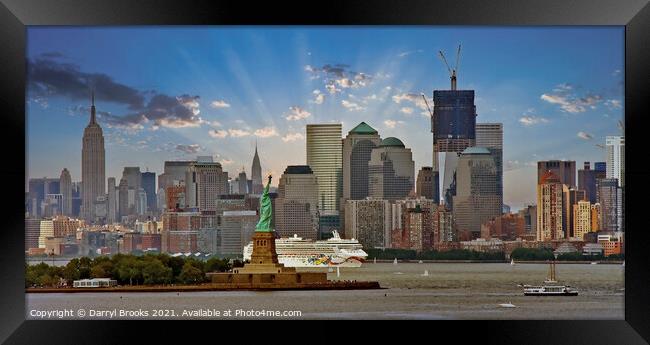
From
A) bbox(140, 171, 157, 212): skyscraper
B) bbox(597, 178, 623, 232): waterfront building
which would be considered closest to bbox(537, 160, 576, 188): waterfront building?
bbox(597, 178, 623, 232): waterfront building

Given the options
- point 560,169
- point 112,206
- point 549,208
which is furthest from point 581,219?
point 112,206

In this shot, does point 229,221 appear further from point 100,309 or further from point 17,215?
point 17,215

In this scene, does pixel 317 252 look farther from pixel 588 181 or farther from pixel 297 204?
pixel 588 181

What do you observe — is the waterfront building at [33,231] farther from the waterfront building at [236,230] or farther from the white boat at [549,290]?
the white boat at [549,290]

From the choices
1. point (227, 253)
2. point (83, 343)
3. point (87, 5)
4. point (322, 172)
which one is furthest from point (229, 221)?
point (87, 5)

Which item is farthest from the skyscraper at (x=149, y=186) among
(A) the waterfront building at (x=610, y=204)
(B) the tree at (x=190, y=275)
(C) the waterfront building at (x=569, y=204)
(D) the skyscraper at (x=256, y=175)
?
(A) the waterfront building at (x=610, y=204)

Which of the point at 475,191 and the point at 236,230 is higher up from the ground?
the point at 475,191
